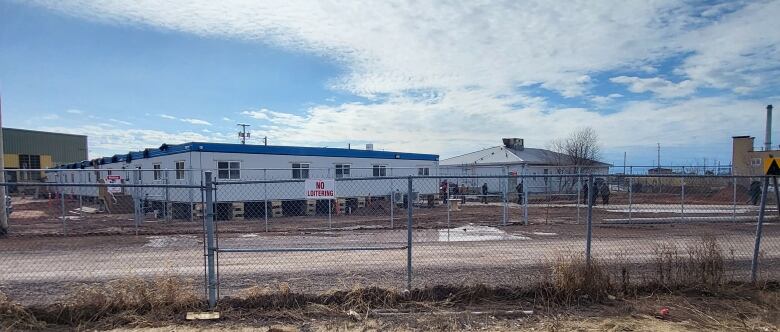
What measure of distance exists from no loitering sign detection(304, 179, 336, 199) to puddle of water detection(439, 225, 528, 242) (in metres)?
3.64

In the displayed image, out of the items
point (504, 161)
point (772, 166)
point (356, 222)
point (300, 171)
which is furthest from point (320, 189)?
point (504, 161)

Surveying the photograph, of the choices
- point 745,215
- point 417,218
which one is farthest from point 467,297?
point 745,215

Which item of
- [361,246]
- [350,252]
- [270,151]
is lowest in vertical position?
[350,252]

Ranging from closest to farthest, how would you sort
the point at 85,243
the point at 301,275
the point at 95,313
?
Result: 1. the point at 95,313
2. the point at 301,275
3. the point at 85,243

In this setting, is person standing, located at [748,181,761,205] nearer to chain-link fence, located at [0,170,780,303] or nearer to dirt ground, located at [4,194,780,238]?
chain-link fence, located at [0,170,780,303]

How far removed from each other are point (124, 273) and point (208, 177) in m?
4.50

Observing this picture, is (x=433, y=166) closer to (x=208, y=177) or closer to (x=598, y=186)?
(x=598, y=186)

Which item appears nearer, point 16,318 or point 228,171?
point 16,318

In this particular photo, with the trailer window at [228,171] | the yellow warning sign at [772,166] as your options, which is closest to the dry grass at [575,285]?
the yellow warning sign at [772,166]

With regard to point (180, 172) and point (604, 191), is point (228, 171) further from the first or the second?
point (604, 191)

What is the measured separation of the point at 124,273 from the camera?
870 centimetres

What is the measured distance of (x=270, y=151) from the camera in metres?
23.5

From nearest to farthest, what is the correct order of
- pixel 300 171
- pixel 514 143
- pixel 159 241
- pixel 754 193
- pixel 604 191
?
pixel 159 241, pixel 754 193, pixel 604 191, pixel 300 171, pixel 514 143

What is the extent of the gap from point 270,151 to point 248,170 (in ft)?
4.99
